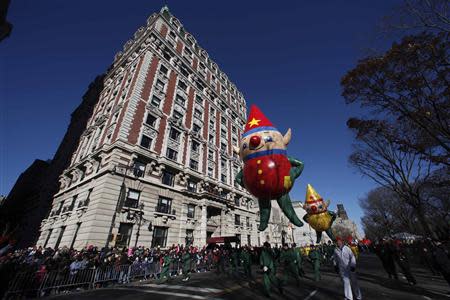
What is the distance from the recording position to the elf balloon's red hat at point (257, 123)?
4660 millimetres

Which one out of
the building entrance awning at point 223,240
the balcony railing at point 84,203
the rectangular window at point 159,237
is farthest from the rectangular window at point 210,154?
the balcony railing at point 84,203

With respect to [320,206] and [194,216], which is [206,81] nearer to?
[194,216]

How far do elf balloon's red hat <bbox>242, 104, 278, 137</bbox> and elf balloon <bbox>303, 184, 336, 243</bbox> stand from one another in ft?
22.7

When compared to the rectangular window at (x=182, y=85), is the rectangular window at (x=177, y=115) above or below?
below

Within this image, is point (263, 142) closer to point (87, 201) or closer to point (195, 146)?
point (87, 201)

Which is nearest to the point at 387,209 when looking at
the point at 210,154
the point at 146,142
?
the point at 210,154

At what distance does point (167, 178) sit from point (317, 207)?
1362 cm

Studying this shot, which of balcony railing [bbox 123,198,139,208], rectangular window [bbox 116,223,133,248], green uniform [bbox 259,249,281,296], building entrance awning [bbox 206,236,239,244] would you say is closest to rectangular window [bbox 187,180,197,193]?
building entrance awning [bbox 206,236,239,244]

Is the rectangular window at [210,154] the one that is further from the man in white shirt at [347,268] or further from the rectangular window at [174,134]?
the man in white shirt at [347,268]

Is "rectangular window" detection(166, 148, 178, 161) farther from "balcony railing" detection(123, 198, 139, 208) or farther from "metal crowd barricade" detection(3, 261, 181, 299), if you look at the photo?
"metal crowd barricade" detection(3, 261, 181, 299)

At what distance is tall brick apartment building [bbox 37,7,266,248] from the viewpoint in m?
14.2

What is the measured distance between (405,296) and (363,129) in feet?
26.9

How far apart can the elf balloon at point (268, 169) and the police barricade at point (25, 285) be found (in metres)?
8.49

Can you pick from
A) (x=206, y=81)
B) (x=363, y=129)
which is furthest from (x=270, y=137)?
(x=206, y=81)
